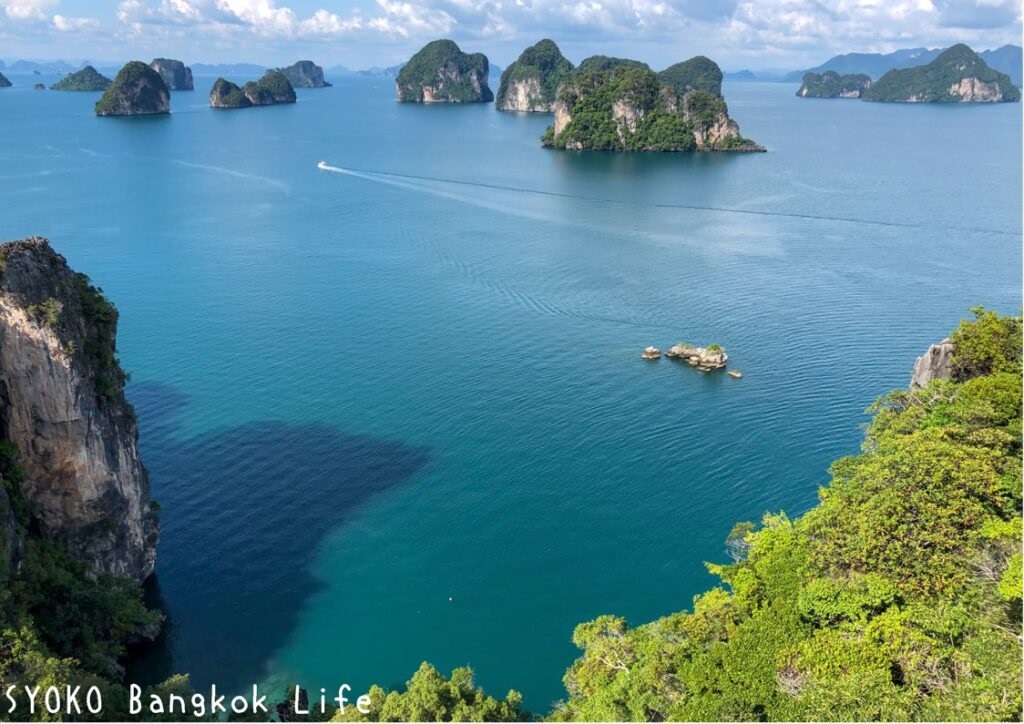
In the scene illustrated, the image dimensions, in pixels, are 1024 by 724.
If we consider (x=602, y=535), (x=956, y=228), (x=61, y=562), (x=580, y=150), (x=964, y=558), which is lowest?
(x=602, y=535)

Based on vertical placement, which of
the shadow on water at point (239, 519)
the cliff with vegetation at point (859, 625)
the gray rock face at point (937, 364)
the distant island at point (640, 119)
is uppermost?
the distant island at point (640, 119)

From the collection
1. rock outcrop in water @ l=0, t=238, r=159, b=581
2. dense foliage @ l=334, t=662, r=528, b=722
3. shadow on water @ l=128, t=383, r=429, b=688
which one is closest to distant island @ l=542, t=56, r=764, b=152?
shadow on water @ l=128, t=383, r=429, b=688

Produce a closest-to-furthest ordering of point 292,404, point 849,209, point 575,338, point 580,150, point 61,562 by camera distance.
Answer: point 61,562 < point 292,404 < point 575,338 < point 849,209 < point 580,150

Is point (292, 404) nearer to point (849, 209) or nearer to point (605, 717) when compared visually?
point (605, 717)

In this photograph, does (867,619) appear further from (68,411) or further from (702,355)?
(702,355)

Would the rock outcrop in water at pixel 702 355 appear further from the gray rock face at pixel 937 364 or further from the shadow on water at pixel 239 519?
the shadow on water at pixel 239 519

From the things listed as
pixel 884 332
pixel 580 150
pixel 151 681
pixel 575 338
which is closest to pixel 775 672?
pixel 151 681

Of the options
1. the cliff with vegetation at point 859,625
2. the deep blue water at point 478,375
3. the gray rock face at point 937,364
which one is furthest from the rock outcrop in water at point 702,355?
the cliff with vegetation at point 859,625

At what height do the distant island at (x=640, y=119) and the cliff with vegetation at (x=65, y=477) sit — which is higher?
the distant island at (x=640, y=119)
